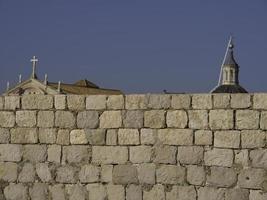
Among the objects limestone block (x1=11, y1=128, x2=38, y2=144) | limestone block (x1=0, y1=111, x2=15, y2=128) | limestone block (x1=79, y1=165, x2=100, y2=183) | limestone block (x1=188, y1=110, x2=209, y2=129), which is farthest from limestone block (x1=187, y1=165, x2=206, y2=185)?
limestone block (x1=0, y1=111, x2=15, y2=128)

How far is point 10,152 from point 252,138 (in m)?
3.54

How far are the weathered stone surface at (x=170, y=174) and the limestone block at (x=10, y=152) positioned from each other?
7.11ft

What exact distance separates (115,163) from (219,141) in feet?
4.78

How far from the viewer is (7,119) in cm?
804

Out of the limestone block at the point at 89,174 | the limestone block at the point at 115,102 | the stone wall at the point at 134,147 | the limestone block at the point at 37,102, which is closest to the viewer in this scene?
the stone wall at the point at 134,147

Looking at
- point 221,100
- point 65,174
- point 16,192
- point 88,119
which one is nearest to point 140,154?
point 88,119

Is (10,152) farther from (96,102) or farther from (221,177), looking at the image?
(221,177)

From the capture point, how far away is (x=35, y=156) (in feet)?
25.6

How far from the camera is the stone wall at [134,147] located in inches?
261

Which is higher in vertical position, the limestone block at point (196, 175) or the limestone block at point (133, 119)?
the limestone block at point (133, 119)

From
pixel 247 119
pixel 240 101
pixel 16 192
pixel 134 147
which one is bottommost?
pixel 16 192

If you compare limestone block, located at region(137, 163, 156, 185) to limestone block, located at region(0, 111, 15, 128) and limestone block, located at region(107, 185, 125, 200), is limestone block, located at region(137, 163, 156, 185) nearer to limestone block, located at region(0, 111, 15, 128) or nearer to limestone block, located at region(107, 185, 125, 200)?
limestone block, located at region(107, 185, 125, 200)

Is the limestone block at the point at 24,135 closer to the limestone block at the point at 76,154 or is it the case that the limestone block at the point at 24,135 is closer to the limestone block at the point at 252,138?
the limestone block at the point at 76,154

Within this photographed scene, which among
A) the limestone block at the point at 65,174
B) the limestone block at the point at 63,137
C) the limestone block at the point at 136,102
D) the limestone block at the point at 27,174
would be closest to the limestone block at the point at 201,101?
the limestone block at the point at 136,102
